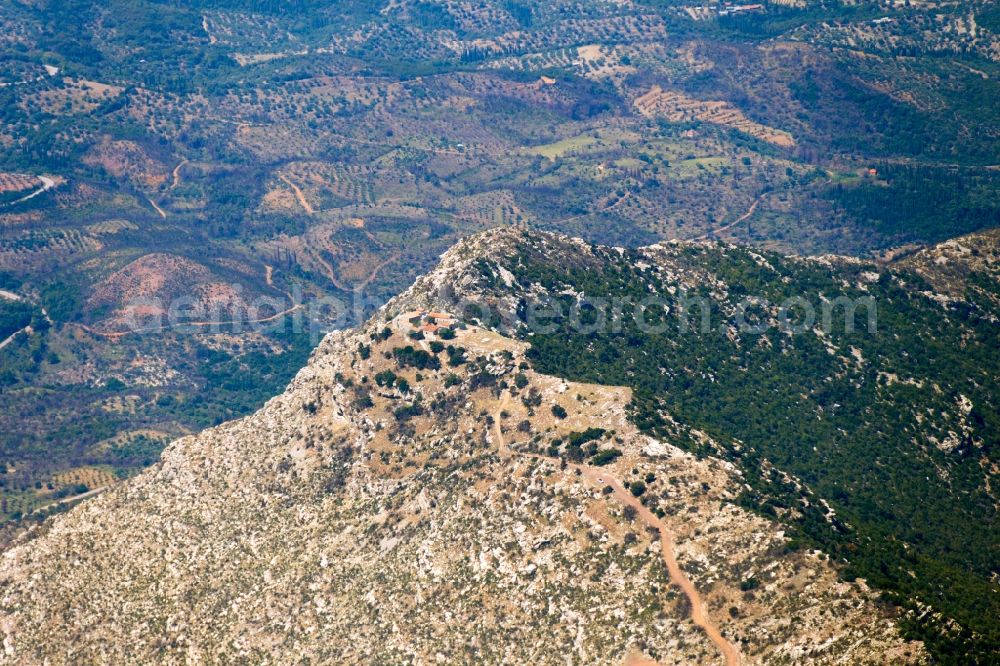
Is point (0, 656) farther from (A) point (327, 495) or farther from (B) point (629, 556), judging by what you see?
(B) point (629, 556)

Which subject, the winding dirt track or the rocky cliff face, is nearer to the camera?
the winding dirt track

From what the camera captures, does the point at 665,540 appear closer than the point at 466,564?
Yes

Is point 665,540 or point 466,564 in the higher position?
point 665,540

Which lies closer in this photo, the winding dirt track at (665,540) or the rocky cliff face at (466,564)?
the winding dirt track at (665,540)
